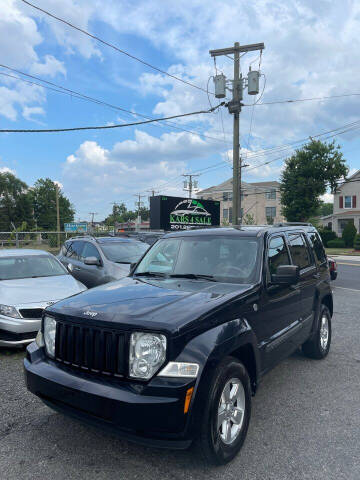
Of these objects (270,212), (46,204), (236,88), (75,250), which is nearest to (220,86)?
(236,88)

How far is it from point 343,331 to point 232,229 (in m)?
3.76

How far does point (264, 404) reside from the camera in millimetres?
3668

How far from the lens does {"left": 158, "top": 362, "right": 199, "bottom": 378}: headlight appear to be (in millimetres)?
2342

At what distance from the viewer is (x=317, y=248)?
512 cm

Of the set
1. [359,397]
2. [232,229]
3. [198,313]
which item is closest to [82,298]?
[198,313]

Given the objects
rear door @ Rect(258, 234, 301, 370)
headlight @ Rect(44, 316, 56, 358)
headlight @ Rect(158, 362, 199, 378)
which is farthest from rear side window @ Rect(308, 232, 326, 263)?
headlight @ Rect(44, 316, 56, 358)

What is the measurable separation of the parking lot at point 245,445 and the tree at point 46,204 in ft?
275

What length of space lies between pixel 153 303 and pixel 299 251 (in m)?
2.38

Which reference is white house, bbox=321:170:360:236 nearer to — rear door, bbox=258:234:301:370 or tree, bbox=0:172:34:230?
rear door, bbox=258:234:301:370

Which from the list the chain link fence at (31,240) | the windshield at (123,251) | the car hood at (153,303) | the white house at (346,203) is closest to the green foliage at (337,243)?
the white house at (346,203)

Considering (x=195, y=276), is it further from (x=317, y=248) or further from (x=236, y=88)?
(x=236, y=88)

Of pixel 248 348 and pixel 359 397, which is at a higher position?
pixel 248 348

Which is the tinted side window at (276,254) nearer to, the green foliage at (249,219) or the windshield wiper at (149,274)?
the windshield wiper at (149,274)

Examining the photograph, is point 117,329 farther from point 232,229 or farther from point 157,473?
point 232,229
